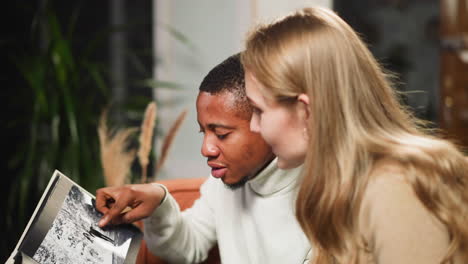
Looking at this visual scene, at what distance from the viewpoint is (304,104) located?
3.37ft

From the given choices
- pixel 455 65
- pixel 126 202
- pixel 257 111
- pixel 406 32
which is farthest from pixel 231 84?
pixel 406 32

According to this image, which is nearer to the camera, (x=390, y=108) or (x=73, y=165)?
(x=390, y=108)

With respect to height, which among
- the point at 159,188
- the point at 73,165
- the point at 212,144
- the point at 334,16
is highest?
the point at 334,16

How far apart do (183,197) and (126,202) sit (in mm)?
413

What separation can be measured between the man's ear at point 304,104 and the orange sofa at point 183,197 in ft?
2.23

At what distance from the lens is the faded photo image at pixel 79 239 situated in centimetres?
117

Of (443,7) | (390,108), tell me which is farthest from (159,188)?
(443,7)

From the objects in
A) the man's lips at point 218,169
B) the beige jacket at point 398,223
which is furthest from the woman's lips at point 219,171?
the beige jacket at point 398,223

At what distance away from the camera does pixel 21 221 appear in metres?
2.30

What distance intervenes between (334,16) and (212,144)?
36 cm

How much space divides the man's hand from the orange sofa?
29 cm

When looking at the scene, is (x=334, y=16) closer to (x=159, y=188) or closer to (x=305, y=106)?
(x=305, y=106)

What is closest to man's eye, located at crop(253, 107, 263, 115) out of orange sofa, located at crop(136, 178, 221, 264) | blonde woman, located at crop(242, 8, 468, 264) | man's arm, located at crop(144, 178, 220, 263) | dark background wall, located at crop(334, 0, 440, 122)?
blonde woman, located at crop(242, 8, 468, 264)

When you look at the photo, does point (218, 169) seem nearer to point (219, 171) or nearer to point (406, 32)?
point (219, 171)
